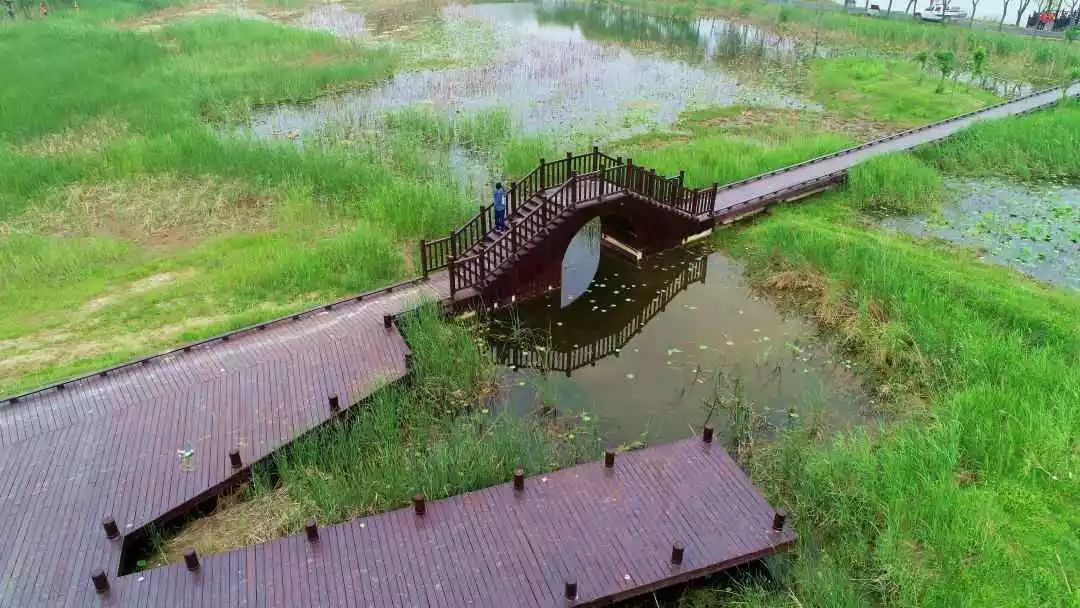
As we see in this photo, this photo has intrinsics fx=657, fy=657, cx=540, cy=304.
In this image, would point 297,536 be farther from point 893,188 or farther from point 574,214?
point 893,188

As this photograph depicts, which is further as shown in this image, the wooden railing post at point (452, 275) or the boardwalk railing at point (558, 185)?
the boardwalk railing at point (558, 185)

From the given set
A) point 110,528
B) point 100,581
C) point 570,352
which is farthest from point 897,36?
point 100,581

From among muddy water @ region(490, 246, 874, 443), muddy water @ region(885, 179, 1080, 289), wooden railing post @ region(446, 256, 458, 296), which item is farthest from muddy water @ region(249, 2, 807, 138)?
wooden railing post @ region(446, 256, 458, 296)

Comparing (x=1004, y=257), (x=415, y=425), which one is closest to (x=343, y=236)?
(x=415, y=425)

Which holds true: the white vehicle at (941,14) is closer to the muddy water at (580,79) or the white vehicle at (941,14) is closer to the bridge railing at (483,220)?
the muddy water at (580,79)

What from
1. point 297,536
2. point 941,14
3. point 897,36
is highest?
point 941,14

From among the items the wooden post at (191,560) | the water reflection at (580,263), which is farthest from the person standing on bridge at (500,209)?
the wooden post at (191,560)
